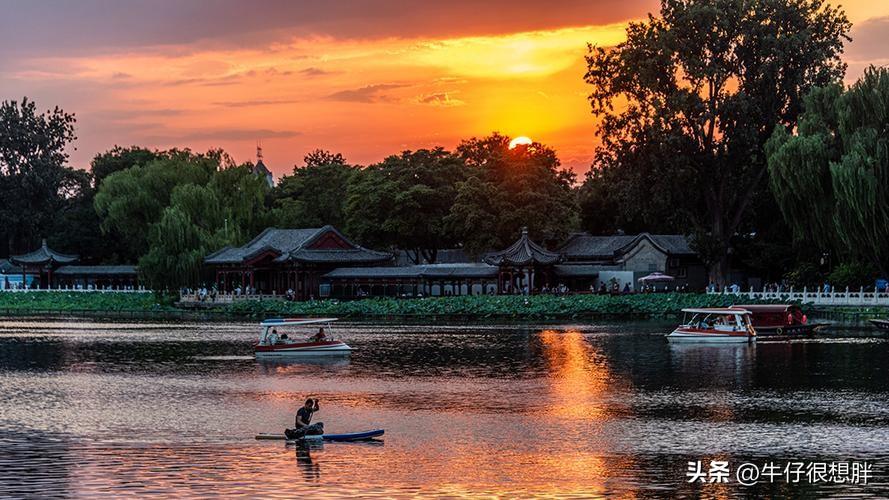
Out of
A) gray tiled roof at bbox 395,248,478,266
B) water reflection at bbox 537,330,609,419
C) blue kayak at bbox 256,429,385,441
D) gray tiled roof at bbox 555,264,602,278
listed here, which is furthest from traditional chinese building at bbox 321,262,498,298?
blue kayak at bbox 256,429,385,441

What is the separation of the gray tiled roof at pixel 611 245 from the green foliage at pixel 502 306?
856cm

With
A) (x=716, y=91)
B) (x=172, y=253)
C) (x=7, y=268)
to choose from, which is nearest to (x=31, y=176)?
(x=7, y=268)

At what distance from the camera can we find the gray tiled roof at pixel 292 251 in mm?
91231

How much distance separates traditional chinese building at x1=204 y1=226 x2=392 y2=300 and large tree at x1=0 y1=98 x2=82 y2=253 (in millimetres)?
35005

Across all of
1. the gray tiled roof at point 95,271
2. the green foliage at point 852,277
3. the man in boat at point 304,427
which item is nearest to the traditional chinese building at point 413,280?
the gray tiled roof at point 95,271

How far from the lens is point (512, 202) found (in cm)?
9138

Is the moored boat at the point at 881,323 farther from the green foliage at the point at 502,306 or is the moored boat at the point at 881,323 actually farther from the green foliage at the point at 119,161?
the green foliage at the point at 119,161

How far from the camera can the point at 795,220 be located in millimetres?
66188

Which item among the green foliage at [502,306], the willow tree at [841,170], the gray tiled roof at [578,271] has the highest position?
the willow tree at [841,170]

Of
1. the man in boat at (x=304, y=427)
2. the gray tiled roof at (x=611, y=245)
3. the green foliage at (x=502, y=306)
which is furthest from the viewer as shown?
the gray tiled roof at (x=611, y=245)

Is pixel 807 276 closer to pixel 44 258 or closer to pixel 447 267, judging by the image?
pixel 447 267

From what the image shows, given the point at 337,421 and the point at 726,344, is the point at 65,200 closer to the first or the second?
the point at 726,344

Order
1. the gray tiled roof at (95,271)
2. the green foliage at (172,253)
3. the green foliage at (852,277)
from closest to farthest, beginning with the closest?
1. the green foliage at (852,277)
2. the green foliage at (172,253)
3. the gray tiled roof at (95,271)

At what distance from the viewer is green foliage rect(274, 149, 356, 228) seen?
110062mm
